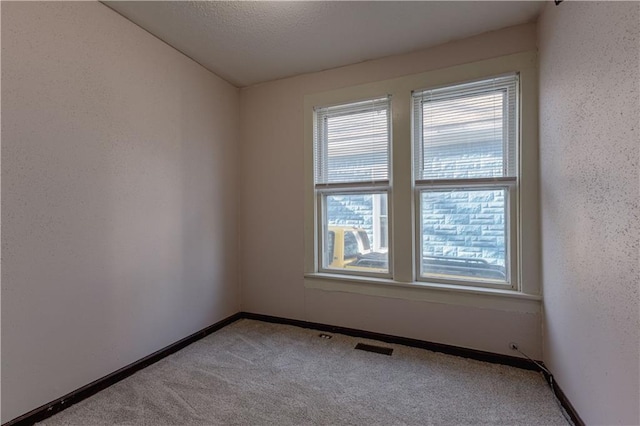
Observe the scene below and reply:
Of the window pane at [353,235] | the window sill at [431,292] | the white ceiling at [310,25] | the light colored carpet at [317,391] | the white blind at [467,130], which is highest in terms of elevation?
the white ceiling at [310,25]

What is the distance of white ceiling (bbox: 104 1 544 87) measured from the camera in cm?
197

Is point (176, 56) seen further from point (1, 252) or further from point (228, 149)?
point (1, 252)

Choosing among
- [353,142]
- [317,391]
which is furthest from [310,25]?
[317,391]

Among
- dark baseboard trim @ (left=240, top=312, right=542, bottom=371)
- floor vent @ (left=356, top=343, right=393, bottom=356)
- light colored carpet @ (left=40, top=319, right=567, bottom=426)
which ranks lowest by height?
light colored carpet @ (left=40, top=319, right=567, bottom=426)

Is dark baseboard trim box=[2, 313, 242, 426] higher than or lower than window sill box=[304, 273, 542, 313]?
lower

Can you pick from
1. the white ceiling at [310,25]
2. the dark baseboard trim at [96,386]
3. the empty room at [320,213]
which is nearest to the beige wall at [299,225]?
the empty room at [320,213]

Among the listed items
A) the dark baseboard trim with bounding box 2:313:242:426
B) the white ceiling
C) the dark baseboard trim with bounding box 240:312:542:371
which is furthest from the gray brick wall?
the dark baseboard trim with bounding box 2:313:242:426

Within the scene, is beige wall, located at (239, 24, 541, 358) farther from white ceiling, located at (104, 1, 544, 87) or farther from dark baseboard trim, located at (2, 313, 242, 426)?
dark baseboard trim, located at (2, 313, 242, 426)

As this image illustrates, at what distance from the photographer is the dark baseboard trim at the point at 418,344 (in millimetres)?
2169

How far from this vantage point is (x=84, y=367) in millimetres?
1825

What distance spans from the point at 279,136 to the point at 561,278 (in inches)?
101

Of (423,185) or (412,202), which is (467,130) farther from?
(412,202)

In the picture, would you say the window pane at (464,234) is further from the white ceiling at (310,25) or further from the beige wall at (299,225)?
the white ceiling at (310,25)

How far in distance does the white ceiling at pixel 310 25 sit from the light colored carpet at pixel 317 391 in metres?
2.54
